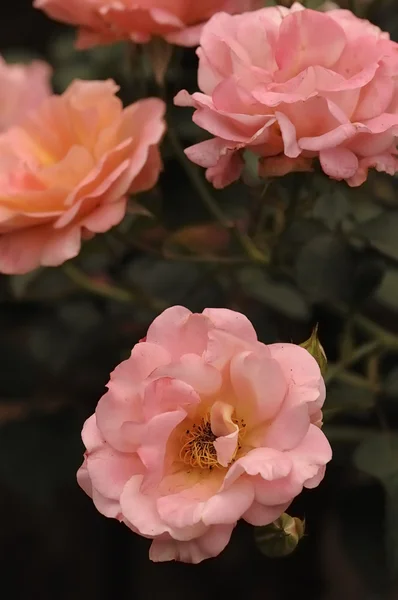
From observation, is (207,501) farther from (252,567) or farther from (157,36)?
(252,567)

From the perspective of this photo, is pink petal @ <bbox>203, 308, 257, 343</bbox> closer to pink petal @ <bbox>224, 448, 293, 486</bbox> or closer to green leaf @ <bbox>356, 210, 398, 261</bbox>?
pink petal @ <bbox>224, 448, 293, 486</bbox>

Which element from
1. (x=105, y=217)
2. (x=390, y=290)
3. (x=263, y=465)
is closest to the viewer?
(x=263, y=465)

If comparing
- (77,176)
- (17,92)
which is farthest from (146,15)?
(17,92)

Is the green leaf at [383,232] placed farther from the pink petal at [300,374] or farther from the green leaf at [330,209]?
the pink petal at [300,374]

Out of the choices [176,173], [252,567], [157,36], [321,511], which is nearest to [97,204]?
[157,36]

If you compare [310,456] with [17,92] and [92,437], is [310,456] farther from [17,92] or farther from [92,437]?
[17,92]

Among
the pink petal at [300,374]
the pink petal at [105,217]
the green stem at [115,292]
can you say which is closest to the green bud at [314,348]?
the pink petal at [300,374]
